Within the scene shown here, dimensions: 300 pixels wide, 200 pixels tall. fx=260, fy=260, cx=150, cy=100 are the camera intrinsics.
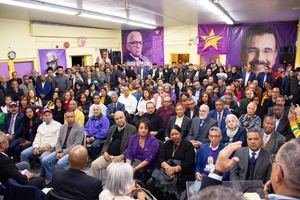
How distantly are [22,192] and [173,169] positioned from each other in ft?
5.57

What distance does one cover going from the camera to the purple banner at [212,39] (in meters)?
12.1

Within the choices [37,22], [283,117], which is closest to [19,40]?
[37,22]

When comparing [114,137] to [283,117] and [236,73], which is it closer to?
[283,117]

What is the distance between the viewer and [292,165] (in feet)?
3.12

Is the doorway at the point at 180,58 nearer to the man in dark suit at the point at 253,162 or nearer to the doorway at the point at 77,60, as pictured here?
the doorway at the point at 77,60

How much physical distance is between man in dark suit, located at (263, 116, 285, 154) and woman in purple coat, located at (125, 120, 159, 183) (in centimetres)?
152

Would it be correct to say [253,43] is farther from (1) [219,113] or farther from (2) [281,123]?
(2) [281,123]

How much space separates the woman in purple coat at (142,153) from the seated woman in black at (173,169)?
0.47 ft

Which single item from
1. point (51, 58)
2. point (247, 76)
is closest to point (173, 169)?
point (247, 76)

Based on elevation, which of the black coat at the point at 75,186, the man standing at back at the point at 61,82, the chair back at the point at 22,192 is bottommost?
the chair back at the point at 22,192

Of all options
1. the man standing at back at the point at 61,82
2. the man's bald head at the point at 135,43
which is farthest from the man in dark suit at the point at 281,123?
the man's bald head at the point at 135,43

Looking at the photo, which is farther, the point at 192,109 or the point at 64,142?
the point at 192,109

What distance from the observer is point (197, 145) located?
4.12 meters

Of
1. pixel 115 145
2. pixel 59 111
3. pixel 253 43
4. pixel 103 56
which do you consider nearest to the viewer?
pixel 115 145
